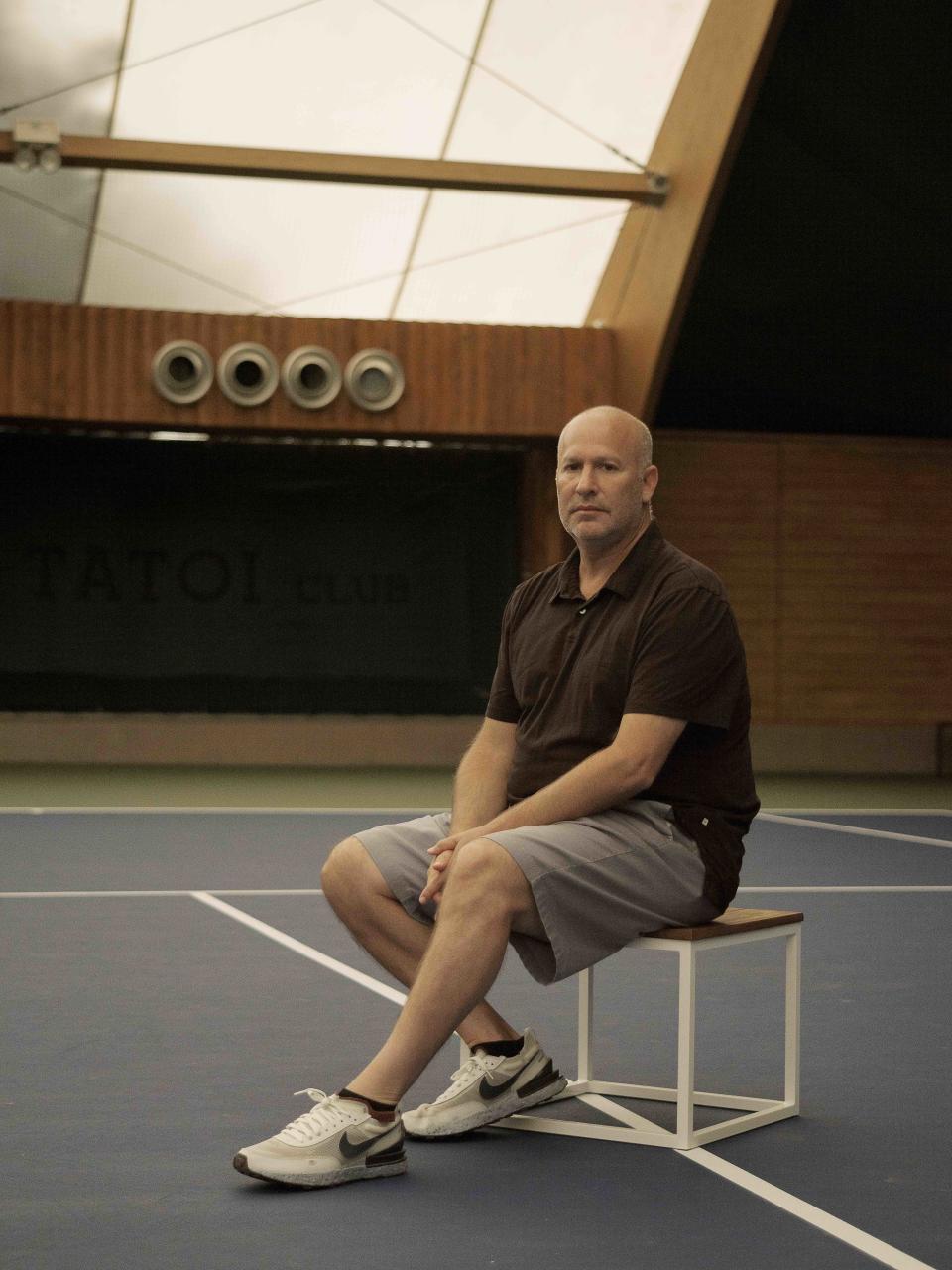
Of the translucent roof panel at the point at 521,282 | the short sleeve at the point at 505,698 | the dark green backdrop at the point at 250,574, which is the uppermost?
the translucent roof panel at the point at 521,282

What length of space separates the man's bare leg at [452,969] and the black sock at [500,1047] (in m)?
0.41

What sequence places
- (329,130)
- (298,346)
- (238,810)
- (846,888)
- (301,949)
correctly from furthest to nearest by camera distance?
(298,346) → (329,130) → (238,810) → (846,888) → (301,949)

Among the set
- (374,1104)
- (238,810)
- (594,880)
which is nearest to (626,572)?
(594,880)

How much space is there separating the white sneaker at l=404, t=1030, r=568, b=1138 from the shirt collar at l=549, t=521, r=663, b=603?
2.89ft

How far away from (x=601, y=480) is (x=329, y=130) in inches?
395

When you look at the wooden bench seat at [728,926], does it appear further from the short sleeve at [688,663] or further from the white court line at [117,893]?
the white court line at [117,893]

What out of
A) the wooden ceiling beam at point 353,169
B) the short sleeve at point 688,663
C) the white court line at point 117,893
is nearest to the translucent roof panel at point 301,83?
the wooden ceiling beam at point 353,169

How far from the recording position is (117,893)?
7.32 metres

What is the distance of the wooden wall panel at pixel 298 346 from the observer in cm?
1361

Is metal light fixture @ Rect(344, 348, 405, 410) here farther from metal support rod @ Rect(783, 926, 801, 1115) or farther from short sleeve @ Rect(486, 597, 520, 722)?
metal support rod @ Rect(783, 926, 801, 1115)

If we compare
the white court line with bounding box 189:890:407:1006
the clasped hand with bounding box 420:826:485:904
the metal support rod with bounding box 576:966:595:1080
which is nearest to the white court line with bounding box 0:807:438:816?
the white court line with bounding box 189:890:407:1006

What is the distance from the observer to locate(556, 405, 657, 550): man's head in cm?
374

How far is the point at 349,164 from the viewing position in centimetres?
1282

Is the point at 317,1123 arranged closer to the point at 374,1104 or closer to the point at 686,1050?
the point at 374,1104
